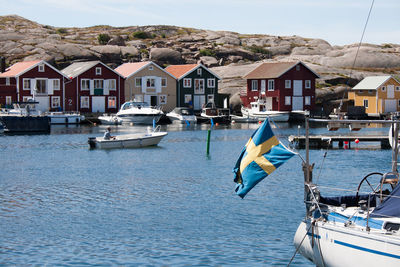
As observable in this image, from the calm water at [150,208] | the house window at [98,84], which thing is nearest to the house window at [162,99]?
the house window at [98,84]

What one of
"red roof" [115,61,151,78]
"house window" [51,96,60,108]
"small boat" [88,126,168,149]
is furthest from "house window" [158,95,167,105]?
"small boat" [88,126,168,149]

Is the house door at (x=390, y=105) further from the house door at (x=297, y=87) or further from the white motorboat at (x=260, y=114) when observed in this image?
the white motorboat at (x=260, y=114)

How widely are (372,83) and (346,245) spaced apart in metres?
101

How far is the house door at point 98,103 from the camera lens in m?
109

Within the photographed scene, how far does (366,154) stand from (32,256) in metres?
40.2

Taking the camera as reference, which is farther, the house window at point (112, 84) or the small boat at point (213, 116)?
the house window at point (112, 84)

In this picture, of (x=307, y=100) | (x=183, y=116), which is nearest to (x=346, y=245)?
(x=183, y=116)

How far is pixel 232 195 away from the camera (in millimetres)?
36750

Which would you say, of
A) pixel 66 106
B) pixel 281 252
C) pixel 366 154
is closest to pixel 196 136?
pixel 366 154

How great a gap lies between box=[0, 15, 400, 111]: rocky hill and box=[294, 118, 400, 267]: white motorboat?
100 metres

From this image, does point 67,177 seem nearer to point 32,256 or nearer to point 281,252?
point 32,256

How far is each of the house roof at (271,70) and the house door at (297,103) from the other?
5.36 m

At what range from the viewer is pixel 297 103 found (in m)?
114

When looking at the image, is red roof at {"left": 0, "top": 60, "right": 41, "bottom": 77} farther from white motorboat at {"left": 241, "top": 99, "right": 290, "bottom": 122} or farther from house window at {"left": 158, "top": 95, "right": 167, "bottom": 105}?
white motorboat at {"left": 241, "top": 99, "right": 290, "bottom": 122}
